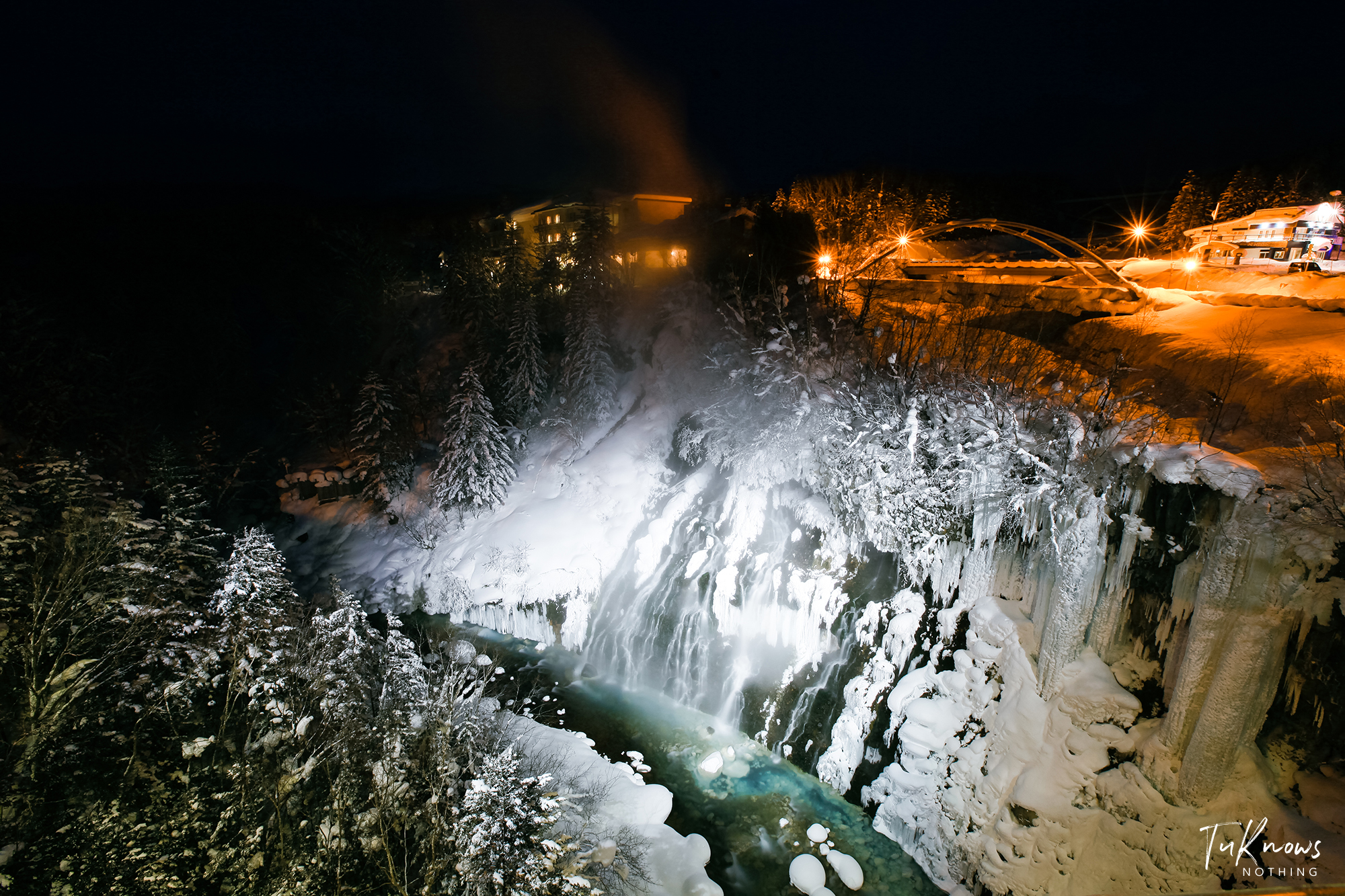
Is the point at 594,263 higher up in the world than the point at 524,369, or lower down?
higher up

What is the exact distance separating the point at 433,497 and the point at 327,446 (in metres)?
7.68

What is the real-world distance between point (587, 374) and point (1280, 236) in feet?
99.8

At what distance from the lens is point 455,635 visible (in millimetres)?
21547

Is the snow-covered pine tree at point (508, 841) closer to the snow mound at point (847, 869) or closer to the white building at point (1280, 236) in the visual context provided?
the snow mound at point (847, 869)

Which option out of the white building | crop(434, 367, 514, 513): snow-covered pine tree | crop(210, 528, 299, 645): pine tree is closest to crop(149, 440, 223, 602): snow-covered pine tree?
crop(210, 528, 299, 645): pine tree

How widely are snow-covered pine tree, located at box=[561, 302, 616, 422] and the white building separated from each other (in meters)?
28.0

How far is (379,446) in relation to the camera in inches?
1029

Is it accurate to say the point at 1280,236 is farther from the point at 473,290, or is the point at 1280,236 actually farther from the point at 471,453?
the point at 473,290

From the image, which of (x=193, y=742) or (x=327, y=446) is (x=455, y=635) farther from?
(x=327, y=446)

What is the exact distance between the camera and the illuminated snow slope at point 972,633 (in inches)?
358

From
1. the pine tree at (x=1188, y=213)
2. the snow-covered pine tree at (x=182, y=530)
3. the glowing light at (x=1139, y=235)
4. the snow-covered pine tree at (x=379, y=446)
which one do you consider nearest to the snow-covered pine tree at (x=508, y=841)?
the snow-covered pine tree at (x=182, y=530)

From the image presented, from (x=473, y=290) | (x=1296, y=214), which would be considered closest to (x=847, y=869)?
(x=473, y=290)

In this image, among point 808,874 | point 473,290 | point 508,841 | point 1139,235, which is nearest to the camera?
point 508,841

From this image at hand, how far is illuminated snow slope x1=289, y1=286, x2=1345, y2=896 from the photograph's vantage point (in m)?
9.09
